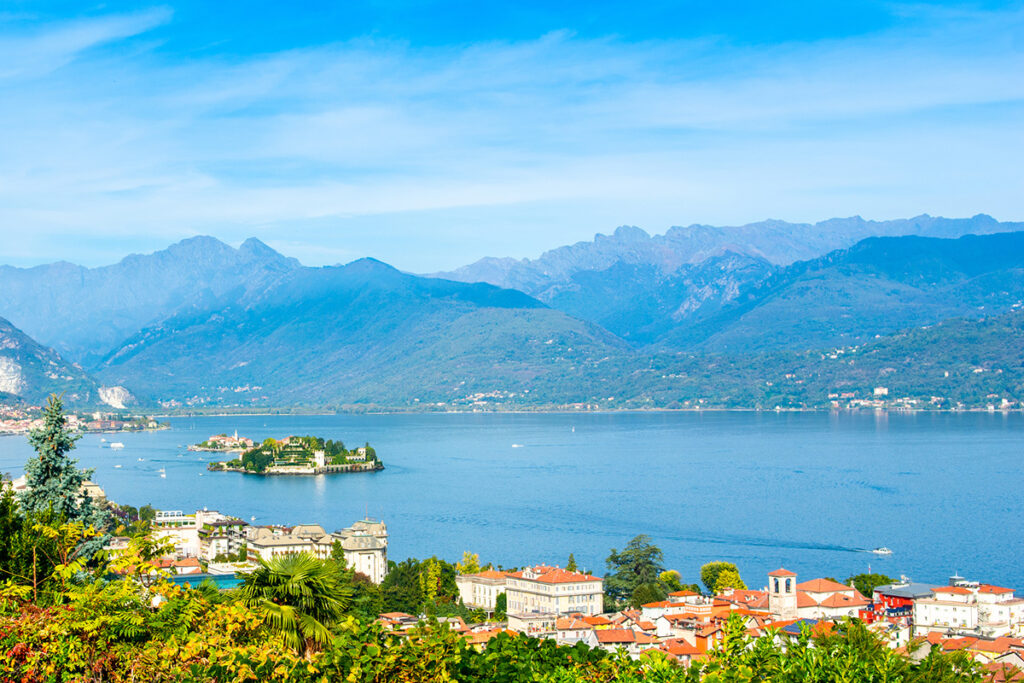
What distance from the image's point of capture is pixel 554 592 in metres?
28.9

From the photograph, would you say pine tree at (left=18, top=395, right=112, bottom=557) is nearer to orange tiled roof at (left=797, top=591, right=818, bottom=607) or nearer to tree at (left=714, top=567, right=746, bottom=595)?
orange tiled roof at (left=797, top=591, right=818, bottom=607)

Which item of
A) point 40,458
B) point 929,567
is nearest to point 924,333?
point 929,567

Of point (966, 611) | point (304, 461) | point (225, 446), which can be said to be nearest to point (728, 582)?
point (966, 611)

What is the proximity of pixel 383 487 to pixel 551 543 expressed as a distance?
23.8 metres

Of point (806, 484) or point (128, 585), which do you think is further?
point (806, 484)

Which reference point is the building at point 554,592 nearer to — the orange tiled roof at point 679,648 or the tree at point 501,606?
the tree at point 501,606

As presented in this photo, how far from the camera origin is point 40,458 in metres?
10.9

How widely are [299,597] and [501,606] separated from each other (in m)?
22.1

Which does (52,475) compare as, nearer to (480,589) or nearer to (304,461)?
(480,589)

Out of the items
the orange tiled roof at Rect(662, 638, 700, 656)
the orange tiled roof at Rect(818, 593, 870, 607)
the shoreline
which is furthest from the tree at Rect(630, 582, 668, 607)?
the shoreline

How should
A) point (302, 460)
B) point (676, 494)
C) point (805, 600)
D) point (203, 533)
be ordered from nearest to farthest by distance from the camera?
1. point (805, 600)
2. point (203, 533)
3. point (676, 494)
4. point (302, 460)

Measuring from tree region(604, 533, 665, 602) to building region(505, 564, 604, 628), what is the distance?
4.34 ft

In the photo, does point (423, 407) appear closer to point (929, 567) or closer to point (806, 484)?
point (806, 484)

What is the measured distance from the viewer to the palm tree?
7602mm
